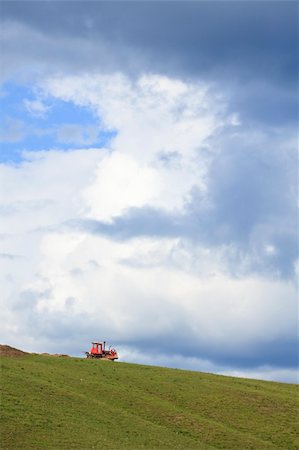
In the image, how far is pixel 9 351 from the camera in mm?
100688

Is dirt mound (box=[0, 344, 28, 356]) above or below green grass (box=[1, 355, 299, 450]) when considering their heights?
above

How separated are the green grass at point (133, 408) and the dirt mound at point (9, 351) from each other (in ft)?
5.51

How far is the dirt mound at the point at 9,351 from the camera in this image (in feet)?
327

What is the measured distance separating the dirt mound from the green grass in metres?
1.68

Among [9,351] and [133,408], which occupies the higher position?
[9,351]

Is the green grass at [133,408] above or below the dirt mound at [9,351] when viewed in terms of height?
below

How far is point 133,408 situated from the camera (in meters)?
80.2

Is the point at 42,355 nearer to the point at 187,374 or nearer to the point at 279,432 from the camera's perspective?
the point at 187,374

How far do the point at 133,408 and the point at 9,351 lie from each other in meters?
25.5

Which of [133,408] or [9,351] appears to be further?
[9,351]

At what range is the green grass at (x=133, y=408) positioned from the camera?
6956 cm

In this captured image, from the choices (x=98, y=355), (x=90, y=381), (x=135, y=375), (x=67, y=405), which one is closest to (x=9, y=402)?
(x=67, y=405)

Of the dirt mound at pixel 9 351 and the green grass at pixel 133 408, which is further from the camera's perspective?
the dirt mound at pixel 9 351

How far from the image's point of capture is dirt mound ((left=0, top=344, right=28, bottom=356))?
99.6 meters
